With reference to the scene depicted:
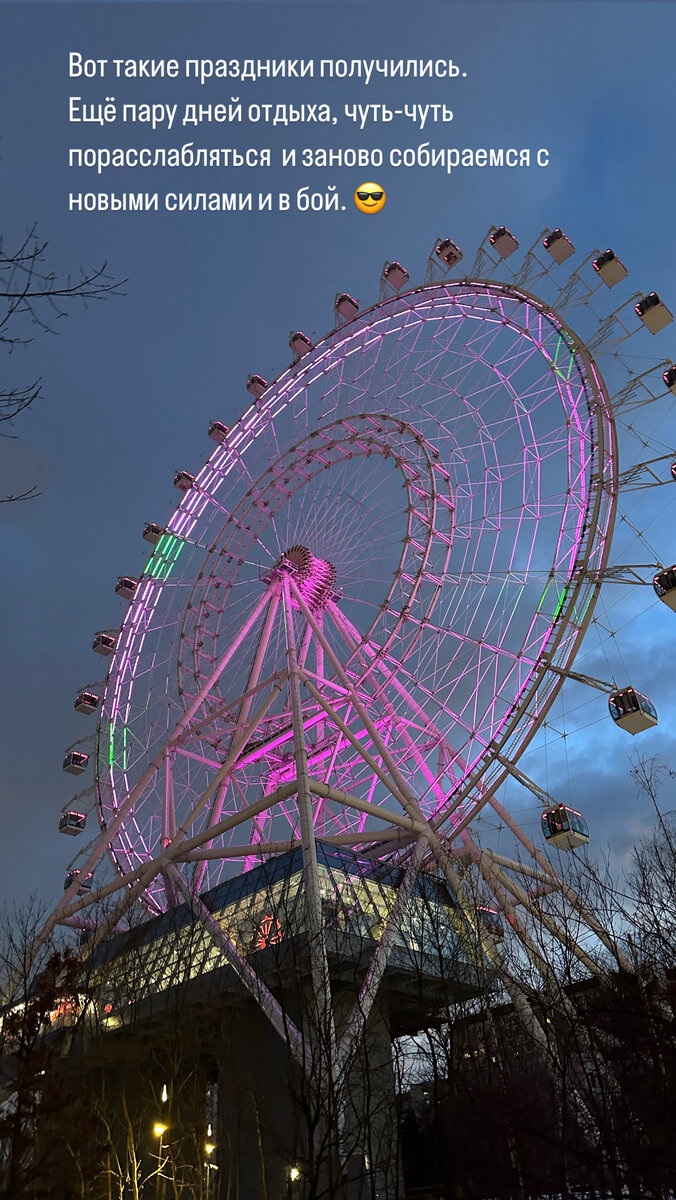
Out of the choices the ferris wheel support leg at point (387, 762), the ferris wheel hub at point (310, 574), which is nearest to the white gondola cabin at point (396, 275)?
the ferris wheel hub at point (310, 574)

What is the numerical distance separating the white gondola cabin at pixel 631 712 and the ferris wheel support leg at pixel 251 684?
42.8 feet

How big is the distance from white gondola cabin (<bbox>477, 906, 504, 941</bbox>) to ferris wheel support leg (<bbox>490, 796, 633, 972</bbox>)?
85.6 inches

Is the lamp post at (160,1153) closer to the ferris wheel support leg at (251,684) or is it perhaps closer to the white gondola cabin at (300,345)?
the ferris wheel support leg at (251,684)

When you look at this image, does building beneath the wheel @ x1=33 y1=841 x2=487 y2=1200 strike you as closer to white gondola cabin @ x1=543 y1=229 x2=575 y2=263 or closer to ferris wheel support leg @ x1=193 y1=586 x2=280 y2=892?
ferris wheel support leg @ x1=193 y1=586 x2=280 y2=892

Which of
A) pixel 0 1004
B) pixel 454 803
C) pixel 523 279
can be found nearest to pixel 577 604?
pixel 454 803

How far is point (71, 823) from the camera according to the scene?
41.7m

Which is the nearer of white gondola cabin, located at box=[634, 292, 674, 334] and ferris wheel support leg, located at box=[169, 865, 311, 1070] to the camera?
ferris wheel support leg, located at box=[169, 865, 311, 1070]

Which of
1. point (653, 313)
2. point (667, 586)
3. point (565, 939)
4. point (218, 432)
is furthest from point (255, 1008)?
point (653, 313)

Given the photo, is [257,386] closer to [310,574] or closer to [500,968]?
[310,574]

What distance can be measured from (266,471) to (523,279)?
13306 millimetres

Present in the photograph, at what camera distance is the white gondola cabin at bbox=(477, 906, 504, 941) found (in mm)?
24703

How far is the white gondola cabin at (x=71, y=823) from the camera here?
41.7 meters

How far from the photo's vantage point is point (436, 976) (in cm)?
2664

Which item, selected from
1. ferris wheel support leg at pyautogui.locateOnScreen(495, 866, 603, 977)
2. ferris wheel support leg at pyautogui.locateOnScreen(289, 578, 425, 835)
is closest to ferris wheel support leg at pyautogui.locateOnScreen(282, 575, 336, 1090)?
ferris wheel support leg at pyautogui.locateOnScreen(289, 578, 425, 835)
